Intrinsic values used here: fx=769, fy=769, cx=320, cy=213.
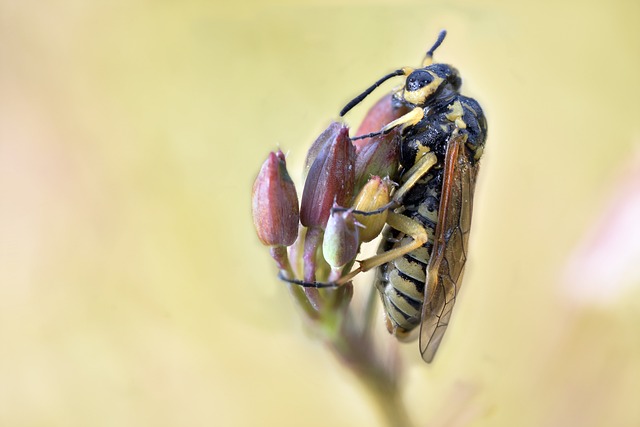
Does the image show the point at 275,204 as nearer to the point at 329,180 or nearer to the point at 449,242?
the point at 329,180

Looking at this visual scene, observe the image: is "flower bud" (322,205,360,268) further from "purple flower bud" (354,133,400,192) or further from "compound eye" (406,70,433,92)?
"compound eye" (406,70,433,92)

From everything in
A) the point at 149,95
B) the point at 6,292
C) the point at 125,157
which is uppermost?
the point at 149,95

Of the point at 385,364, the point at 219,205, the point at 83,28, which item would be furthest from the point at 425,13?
the point at 385,364

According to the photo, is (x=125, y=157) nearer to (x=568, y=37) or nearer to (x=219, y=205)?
(x=219, y=205)

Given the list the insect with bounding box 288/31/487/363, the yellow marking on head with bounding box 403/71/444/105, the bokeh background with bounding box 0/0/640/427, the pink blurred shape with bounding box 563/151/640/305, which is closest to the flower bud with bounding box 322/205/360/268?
the insect with bounding box 288/31/487/363

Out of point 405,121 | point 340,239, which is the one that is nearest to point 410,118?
point 405,121

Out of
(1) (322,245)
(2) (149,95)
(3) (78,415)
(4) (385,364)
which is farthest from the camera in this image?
(2) (149,95)
